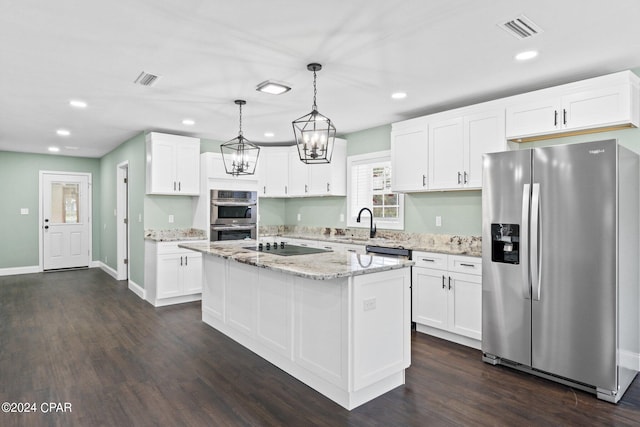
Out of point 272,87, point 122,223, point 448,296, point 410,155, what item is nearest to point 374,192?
point 410,155

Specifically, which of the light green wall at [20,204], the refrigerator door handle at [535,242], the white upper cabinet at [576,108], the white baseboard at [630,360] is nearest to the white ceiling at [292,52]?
the white upper cabinet at [576,108]

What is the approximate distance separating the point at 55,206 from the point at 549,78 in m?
9.13

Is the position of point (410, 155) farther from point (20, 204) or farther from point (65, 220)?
point (20, 204)

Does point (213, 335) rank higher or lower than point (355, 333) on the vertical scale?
lower

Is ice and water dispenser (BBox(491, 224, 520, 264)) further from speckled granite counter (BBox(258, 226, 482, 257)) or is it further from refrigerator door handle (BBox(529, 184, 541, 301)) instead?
speckled granite counter (BBox(258, 226, 482, 257))

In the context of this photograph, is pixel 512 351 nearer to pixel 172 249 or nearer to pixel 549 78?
pixel 549 78

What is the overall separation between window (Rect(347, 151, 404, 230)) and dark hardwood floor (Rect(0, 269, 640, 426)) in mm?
1775

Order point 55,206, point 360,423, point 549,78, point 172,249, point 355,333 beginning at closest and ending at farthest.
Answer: point 360,423 → point 355,333 → point 549,78 → point 172,249 → point 55,206

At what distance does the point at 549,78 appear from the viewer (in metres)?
3.40

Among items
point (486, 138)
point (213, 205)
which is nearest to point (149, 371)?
point (213, 205)

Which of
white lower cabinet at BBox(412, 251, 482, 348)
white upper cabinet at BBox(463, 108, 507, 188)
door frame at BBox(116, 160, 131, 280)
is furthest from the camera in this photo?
door frame at BBox(116, 160, 131, 280)

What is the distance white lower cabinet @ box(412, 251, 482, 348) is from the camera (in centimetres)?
363

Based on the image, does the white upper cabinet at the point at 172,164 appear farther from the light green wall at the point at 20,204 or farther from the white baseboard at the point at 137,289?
the light green wall at the point at 20,204

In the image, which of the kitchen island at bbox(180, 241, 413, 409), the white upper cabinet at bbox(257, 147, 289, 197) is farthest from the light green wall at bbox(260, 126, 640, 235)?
the kitchen island at bbox(180, 241, 413, 409)
